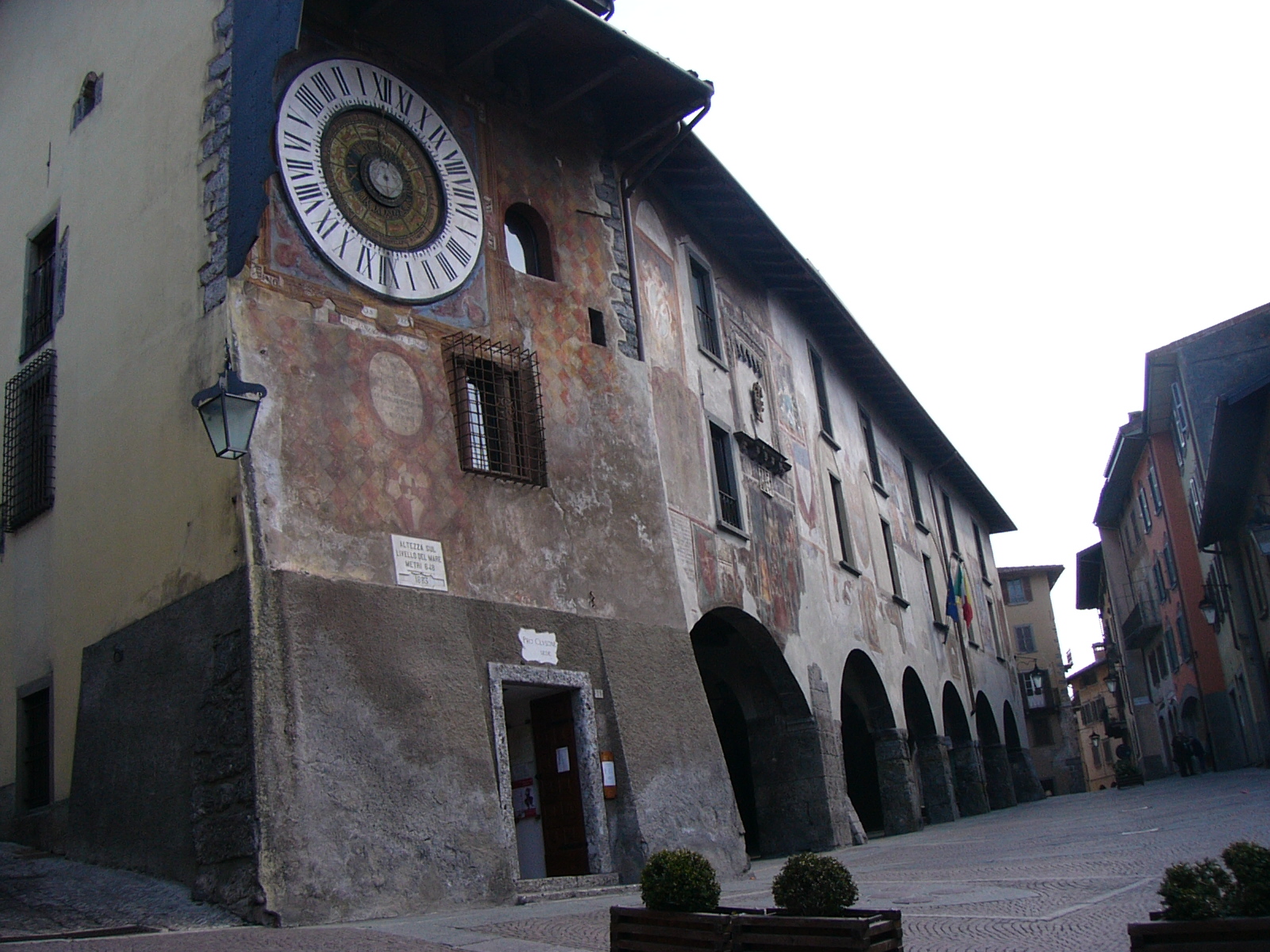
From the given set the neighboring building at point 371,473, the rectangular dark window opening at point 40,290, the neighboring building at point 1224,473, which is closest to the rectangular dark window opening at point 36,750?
the neighboring building at point 371,473

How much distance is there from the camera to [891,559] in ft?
72.0

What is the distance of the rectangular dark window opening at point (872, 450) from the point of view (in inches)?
889

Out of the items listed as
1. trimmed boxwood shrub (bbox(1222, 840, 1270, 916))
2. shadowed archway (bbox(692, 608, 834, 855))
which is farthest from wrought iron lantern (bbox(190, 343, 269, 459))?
shadowed archway (bbox(692, 608, 834, 855))

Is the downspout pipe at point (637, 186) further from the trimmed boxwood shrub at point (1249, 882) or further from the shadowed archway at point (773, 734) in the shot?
the trimmed boxwood shrub at point (1249, 882)

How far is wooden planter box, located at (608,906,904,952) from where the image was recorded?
4344mm

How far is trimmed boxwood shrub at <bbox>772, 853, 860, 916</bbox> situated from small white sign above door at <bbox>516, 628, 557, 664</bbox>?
5.67m

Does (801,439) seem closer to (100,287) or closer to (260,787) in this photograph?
(100,287)

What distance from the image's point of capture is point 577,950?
6020mm

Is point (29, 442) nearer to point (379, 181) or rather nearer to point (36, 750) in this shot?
point (36, 750)

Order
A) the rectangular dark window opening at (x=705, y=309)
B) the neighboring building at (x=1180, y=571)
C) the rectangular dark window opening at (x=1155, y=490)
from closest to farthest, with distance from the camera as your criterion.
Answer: the rectangular dark window opening at (x=705, y=309), the neighboring building at (x=1180, y=571), the rectangular dark window opening at (x=1155, y=490)

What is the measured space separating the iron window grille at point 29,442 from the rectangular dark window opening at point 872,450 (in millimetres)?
14589

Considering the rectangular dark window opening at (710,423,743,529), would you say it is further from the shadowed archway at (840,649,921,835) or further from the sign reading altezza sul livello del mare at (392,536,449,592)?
the sign reading altezza sul livello del mare at (392,536,449,592)

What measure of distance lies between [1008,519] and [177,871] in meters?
31.6

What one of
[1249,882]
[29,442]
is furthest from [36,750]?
[1249,882]
